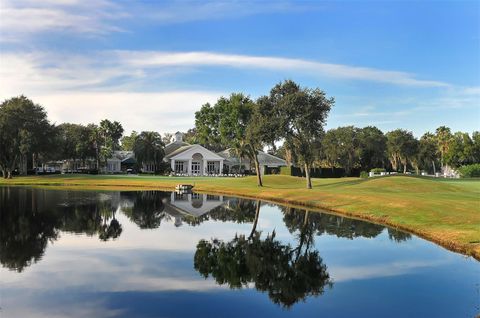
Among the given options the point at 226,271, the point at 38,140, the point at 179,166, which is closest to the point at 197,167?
the point at 179,166

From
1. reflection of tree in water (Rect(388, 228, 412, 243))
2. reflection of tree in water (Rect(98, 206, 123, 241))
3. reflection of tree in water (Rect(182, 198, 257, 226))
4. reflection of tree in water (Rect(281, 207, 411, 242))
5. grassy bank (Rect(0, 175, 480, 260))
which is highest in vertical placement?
grassy bank (Rect(0, 175, 480, 260))

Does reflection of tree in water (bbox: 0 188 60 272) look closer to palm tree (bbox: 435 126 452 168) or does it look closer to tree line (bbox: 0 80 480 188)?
tree line (bbox: 0 80 480 188)

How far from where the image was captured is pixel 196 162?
344 ft

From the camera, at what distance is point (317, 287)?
14.2 m

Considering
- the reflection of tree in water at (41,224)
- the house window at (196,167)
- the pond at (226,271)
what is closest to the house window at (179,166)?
the house window at (196,167)

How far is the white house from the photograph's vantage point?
10262cm

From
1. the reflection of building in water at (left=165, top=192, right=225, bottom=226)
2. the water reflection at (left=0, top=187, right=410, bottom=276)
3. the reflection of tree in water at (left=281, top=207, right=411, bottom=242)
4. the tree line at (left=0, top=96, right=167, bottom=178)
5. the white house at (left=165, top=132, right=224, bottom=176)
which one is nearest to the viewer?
the water reflection at (left=0, top=187, right=410, bottom=276)

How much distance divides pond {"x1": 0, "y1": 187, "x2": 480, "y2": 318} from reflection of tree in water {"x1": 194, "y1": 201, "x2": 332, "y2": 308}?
0.04m

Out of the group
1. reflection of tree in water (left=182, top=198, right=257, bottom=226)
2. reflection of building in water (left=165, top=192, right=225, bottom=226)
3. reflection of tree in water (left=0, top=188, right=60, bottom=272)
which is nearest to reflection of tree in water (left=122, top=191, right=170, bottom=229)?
reflection of building in water (left=165, top=192, right=225, bottom=226)

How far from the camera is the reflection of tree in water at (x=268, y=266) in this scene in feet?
46.2

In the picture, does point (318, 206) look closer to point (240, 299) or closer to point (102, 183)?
point (240, 299)

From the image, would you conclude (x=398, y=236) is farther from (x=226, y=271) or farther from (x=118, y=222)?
(x=118, y=222)

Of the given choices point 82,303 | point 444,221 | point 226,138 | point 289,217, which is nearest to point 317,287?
point 82,303

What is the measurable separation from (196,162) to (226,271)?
8922cm
